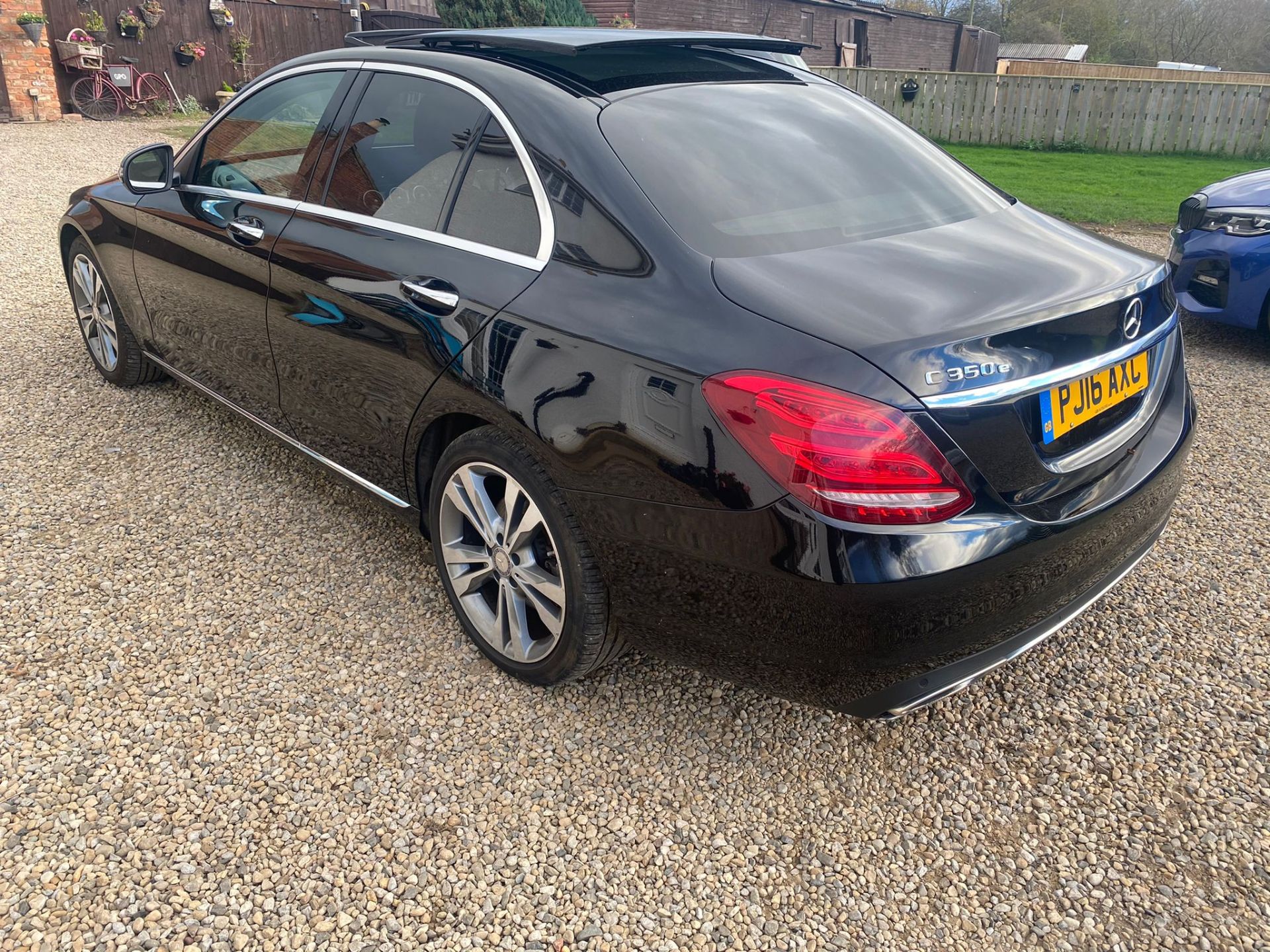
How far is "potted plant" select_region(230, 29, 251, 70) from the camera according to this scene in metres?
18.6

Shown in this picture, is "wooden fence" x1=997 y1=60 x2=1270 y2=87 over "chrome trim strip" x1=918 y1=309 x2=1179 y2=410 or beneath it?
beneath

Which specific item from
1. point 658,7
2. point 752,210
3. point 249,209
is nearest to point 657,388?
point 752,210

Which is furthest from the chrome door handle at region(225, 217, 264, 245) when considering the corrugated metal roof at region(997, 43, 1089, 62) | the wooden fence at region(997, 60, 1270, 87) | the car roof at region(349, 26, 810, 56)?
the corrugated metal roof at region(997, 43, 1089, 62)

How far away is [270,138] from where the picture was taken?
355cm

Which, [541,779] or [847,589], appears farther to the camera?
[541,779]

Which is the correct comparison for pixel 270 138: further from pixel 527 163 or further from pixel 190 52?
pixel 190 52

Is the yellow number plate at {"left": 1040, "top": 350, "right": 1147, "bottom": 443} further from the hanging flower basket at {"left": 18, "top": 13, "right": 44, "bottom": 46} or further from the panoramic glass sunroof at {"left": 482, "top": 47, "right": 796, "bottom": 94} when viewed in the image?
the hanging flower basket at {"left": 18, "top": 13, "right": 44, "bottom": 46}

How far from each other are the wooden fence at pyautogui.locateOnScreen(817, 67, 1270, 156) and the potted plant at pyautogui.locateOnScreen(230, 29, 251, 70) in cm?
1113

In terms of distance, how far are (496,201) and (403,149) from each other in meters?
0.52

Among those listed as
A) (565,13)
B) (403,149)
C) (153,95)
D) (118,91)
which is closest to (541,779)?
(403,149)

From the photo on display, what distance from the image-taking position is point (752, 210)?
2443 mm

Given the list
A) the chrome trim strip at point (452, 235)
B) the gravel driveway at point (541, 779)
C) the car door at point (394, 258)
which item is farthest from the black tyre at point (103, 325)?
the car door at point (394, 258)

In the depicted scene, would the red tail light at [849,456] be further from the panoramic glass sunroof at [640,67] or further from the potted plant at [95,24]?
the potted plant at [95,24]

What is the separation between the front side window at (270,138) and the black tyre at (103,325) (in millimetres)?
1125
